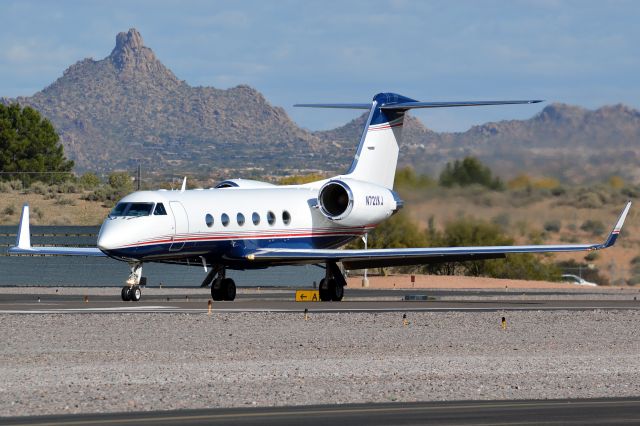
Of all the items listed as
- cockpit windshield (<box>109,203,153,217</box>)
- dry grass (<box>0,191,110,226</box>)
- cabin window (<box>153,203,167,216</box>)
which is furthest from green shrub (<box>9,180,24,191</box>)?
cabin window (<box>153,203,167,216</box>)

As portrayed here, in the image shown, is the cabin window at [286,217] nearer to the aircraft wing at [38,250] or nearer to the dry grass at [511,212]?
the aircraft wing at [38,250]

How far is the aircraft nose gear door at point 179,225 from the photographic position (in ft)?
120

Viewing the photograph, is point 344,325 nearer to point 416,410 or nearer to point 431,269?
point 416,410

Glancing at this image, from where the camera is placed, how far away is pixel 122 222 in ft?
117

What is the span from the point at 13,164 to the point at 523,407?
83.0m

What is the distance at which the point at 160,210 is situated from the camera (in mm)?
36438

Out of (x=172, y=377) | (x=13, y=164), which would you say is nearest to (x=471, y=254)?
(x=172, y=377)

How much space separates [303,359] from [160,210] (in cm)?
1516

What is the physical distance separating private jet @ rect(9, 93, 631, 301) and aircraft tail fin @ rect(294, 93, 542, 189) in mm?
34

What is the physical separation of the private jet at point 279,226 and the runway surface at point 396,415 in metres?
20.5

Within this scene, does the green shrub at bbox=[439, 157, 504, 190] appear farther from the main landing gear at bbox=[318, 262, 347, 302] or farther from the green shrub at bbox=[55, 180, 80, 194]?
the green shrub at bbox=[55, 180, 80, 194]

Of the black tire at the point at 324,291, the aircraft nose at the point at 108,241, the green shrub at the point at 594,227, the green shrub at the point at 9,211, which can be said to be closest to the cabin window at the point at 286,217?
the black tire at the point at 324,291

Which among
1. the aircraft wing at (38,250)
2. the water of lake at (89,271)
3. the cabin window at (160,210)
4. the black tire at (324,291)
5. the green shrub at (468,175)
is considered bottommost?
the water of lake at (89,271)

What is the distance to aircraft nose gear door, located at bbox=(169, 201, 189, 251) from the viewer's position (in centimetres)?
3653
